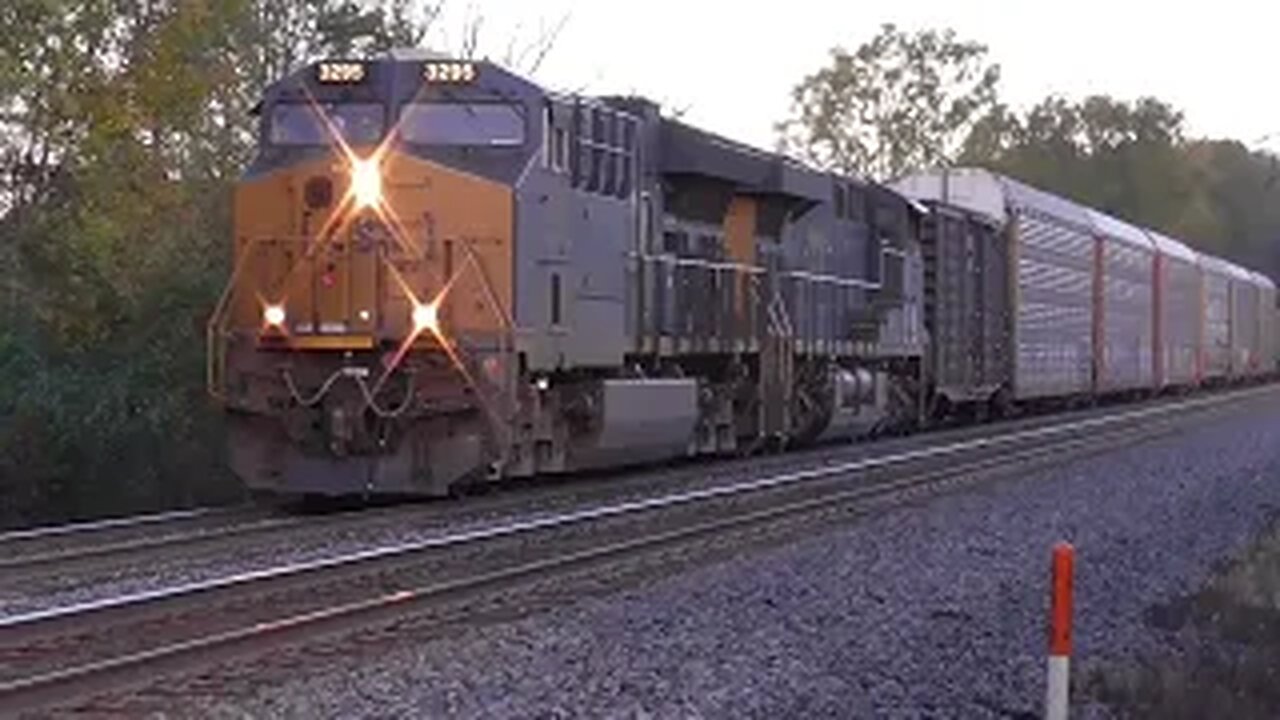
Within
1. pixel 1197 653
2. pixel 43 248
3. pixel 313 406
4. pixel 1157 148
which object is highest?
pixel 1157 148

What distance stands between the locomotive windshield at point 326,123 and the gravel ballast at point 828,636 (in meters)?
5.21

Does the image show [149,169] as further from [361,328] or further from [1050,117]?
[1050,117]

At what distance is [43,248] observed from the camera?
1880 centimetres

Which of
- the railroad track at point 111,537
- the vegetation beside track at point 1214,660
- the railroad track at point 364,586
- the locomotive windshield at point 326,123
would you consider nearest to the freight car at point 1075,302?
the railroad track at point 364,586

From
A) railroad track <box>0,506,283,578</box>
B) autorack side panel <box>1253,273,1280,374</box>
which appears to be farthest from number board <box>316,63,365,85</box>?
autorack side panel <box>1253,273,1280,374</box>

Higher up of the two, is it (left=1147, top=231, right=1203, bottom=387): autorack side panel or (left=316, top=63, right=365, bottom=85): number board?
(left=316, top=63, right=365, bottom=85): number board

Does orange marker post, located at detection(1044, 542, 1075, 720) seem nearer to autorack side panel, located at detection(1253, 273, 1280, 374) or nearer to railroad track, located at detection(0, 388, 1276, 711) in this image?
railroad track, located at detection(0, 388, 1276, 711)

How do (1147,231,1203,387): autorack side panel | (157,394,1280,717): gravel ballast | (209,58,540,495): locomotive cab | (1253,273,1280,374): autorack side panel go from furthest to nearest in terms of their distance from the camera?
(1253,273,1280,374): autorack side panel < (1147,231,1203,387): autorack side panel < (209,58,540,495): locomotive cab < (157,394,1280,717): gravel ballast

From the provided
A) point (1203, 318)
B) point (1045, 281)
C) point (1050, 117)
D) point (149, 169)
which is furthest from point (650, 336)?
point (1050, 117)

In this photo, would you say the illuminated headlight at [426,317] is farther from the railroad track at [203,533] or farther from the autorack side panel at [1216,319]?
the autorack side panel at [1216,319]

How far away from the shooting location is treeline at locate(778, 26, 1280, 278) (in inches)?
3004

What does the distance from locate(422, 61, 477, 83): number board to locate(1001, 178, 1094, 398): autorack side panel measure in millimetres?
17397

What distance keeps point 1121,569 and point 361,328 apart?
6.22 meters

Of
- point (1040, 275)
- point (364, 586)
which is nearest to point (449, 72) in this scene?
point (364, 586)
